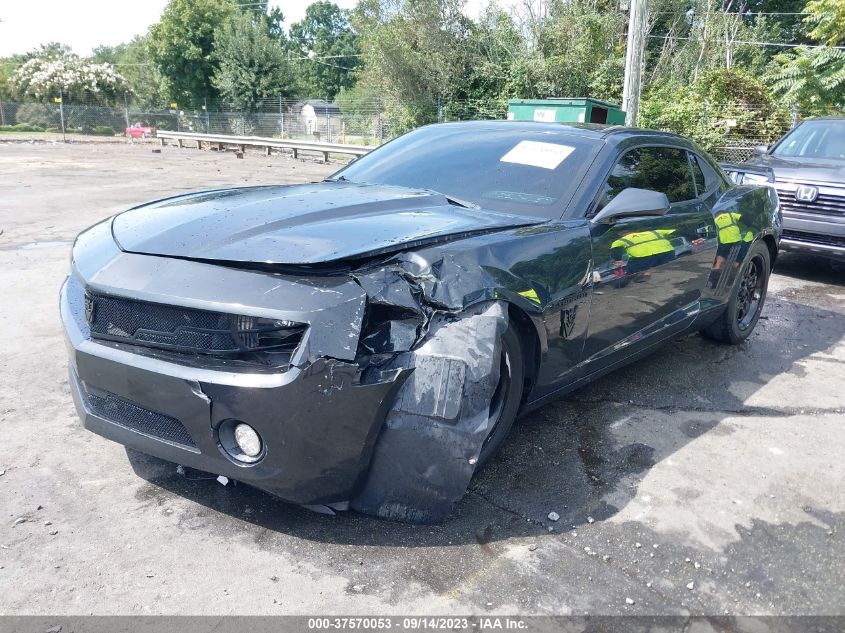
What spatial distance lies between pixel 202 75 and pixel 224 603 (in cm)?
4957

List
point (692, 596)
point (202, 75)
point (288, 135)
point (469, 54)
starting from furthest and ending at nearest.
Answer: point (202, 75) < point (288, 135) < point (469, 54) < point (692, 596)

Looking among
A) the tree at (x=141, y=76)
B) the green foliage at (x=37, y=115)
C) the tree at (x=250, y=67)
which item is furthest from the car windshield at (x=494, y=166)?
the tree at (x=141, y=76)

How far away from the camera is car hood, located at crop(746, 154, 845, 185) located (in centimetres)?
726

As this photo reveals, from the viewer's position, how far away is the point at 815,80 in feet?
51.7

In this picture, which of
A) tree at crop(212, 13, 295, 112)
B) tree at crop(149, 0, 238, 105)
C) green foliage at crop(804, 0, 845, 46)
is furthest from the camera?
tree at crop(149, 0, 238, 105)

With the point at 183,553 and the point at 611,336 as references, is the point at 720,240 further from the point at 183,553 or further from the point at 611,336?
the point at 183,553

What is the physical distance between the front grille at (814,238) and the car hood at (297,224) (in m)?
5.44

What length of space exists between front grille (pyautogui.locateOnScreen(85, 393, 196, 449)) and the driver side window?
7.34ft

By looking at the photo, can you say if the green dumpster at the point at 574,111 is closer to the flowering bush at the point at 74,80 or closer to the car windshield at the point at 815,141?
the car windshield at the point at 815,141

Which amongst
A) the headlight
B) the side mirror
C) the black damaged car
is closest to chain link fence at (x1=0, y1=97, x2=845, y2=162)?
the headlight

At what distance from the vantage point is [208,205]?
9.95 ft

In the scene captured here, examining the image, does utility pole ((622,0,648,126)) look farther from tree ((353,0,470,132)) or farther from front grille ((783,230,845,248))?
tree ((353,0,470,132))

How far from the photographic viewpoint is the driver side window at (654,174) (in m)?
3.63

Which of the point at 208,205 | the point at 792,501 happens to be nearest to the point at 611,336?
the point at 792,501
